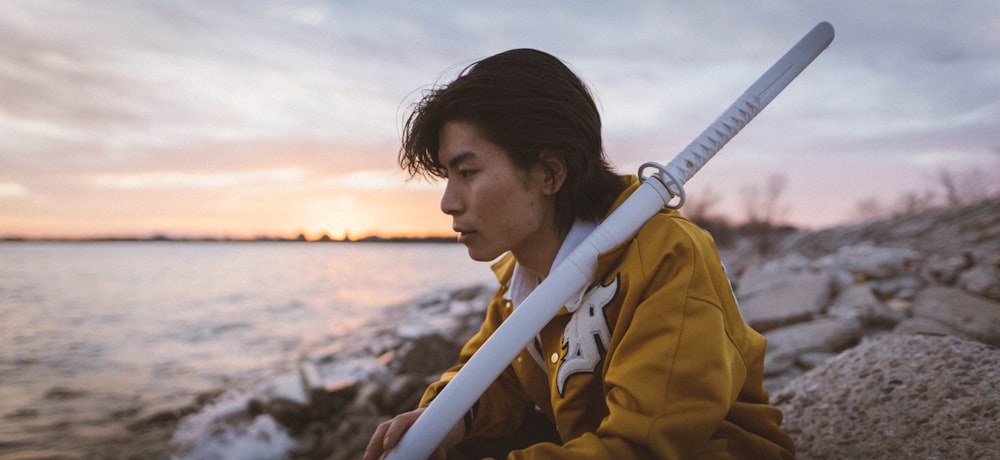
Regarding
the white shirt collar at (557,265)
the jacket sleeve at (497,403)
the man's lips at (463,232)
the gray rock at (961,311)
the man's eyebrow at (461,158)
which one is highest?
the man's eyebrow at (461,158)

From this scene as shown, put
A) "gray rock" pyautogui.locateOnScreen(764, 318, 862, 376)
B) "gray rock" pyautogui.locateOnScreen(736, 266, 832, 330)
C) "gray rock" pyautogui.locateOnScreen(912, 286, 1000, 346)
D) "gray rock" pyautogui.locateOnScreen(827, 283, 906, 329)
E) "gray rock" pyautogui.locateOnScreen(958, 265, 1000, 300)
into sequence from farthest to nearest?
"gray rock" pyautogui.locateOnScreen(736, 266, 832, 330) < "gray rock" pyautogui.locateOnScreen(958, 265, 1000, 300) < "gray rock" pyautogui.locateOnScreen(827, 283, 906, 329) < "gray rock" pyautogui.locateOnScreen(764, 318, 862, 376) < "gray rock" pyautogui.locateOnScreen(912, 286, 1000, 346)

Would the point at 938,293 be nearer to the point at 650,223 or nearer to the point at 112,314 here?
the point at 650,223

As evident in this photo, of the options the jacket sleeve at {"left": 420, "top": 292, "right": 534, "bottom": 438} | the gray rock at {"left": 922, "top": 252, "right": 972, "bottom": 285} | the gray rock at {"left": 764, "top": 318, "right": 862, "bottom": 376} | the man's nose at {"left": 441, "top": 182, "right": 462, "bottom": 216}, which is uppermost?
the man's nose at {"left": 441, "top": 182, "right": 462, "bottom": 216}

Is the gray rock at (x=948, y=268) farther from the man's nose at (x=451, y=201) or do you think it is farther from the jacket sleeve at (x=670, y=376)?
the man's nose at (x=451, y=201)

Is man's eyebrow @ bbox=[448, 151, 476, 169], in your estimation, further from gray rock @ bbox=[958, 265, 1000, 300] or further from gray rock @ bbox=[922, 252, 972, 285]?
gray rock @ bbox=[922, 252, 972, 285]

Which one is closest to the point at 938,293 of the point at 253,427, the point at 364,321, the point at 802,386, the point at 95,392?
the point at 802,386

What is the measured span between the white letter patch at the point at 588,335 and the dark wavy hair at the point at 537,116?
0.37 metres

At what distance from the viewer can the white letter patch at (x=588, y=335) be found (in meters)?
1.36

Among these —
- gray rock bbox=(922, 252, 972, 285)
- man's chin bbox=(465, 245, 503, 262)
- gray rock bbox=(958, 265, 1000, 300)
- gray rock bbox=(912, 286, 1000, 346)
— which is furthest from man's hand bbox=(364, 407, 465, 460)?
gray rock bbox=(922, 252, 972, 285)

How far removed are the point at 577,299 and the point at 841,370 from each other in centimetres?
150

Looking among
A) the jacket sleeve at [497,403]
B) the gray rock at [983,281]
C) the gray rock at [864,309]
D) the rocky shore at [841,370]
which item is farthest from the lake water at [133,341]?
the gray rock at [983,281]

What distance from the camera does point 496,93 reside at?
5.33 feet

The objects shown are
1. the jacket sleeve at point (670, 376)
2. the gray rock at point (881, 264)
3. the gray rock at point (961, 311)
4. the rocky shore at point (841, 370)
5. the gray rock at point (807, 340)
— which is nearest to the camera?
the jacket sleeve at point (670, 376)

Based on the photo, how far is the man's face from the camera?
1604 millimetres
